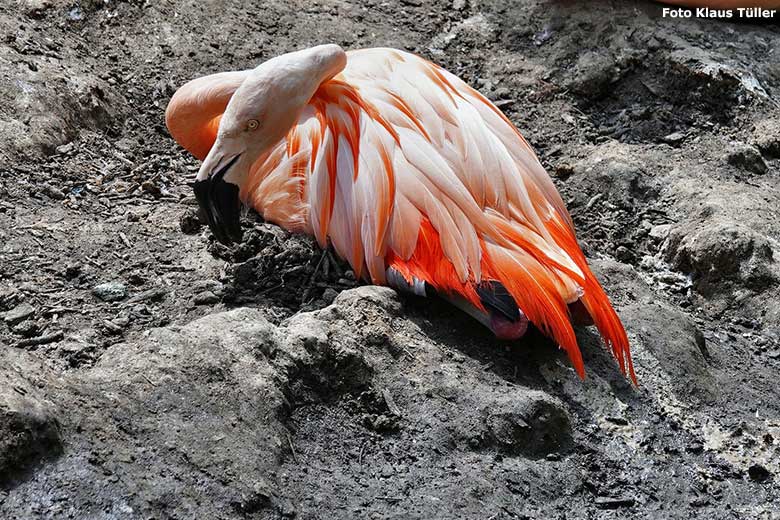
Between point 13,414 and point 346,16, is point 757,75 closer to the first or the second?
point 346,16

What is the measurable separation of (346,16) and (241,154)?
2.17m

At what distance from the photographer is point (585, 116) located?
4.76 metres

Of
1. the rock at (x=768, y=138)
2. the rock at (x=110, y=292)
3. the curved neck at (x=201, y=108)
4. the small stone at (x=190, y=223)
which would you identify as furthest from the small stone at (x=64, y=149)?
the rock at (x=768, y=138)

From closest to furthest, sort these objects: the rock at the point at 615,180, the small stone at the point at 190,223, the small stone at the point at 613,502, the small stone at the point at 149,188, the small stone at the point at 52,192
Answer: the small stone at the point at 613,502 → the small stone at the point at 190,223 → the small stone at the point at 52,192 → the small stone at the point at 149,188 → the rock at the point at 615,180

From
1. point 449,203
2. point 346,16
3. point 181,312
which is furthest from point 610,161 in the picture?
point 181,312

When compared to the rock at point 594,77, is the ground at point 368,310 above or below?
below

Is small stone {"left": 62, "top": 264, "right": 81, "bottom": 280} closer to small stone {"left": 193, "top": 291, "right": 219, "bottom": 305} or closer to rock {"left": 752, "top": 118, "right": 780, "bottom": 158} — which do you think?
small stone {"left": 193, "top": 291, "right": 219, "bottom": 305}

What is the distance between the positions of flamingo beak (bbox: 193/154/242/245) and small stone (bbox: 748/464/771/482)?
1755 mm

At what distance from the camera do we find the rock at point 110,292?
10.4ft

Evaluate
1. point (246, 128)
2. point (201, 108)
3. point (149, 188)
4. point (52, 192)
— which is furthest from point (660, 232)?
point (52, 192)

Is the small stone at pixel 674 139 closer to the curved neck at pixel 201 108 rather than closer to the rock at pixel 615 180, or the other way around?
the rock at pixel 615 180

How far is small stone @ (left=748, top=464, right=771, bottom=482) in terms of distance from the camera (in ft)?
9.44

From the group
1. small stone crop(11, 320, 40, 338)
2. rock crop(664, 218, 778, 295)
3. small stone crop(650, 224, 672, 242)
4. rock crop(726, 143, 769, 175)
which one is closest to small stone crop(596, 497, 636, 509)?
rock crop(664, 218, 778, 295)

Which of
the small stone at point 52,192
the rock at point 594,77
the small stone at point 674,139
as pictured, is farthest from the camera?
the rock at point 594,77
